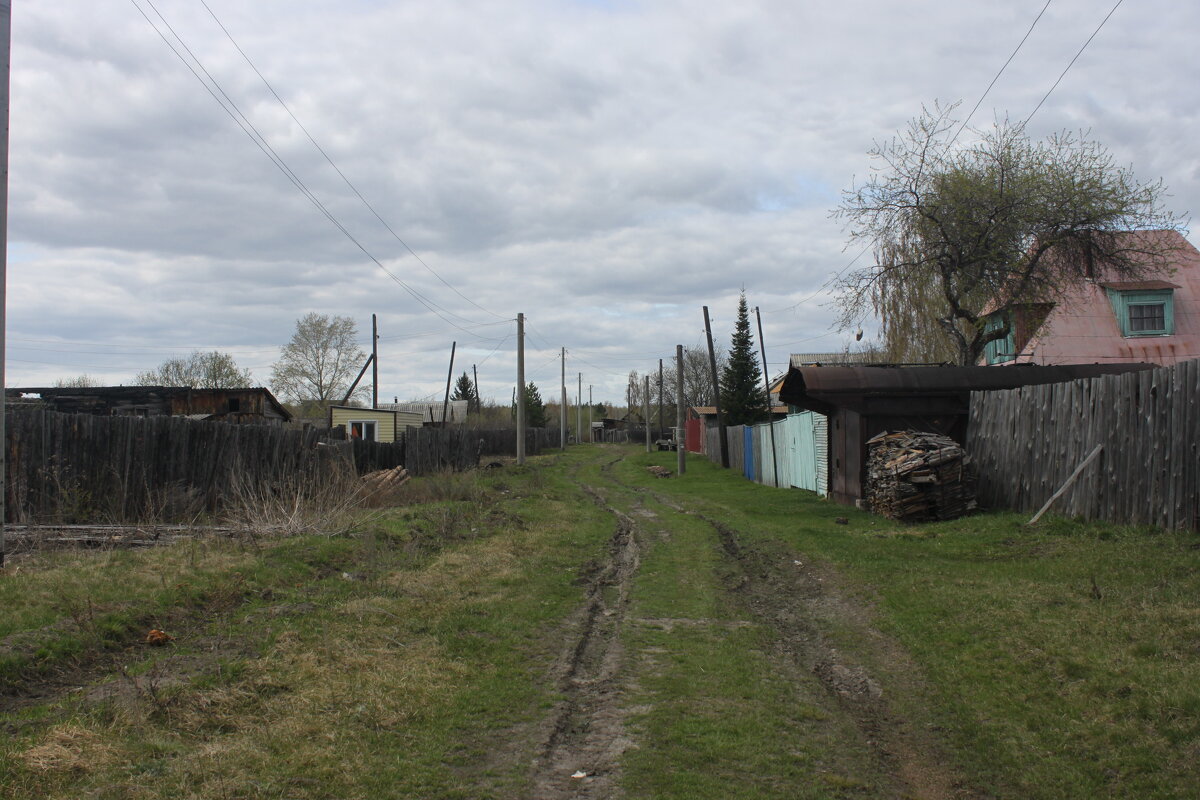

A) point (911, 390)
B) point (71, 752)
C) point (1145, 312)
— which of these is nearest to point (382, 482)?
point (911, 390)

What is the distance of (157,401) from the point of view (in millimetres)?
28953

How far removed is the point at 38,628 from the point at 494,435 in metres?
41.6

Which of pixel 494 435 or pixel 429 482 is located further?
pixel 494 435

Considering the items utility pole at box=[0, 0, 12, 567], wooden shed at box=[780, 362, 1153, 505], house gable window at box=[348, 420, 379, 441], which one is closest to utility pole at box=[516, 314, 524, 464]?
house gable window at box=[348, 420, 379, 441]

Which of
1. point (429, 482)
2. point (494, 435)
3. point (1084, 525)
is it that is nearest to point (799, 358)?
point (494, 435)

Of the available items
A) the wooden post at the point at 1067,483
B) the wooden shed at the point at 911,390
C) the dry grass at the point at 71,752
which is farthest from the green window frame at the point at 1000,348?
the dry grass at the point at 71,752

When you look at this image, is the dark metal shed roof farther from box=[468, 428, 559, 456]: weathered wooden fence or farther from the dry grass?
box=[468, 428, 559, 456]: weathered wooden fence

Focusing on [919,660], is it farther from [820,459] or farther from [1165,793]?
[820,459]

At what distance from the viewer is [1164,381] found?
9.35m

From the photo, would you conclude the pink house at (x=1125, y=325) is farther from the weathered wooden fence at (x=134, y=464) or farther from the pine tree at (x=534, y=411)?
the pine tree at (x=534, y=411)

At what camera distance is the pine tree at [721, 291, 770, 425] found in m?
50.5

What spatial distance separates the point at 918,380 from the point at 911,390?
25 centimetres

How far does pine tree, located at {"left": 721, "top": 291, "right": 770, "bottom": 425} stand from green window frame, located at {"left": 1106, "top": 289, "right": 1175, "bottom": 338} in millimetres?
24520

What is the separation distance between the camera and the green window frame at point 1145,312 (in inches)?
1006
